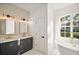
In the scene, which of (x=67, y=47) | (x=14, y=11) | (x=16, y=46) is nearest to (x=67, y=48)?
(x=67, y=47)

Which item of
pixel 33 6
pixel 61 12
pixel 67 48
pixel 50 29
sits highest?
pixel 33 6

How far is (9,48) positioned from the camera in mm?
→ 2309

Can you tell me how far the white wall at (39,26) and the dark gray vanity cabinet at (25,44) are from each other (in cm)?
12

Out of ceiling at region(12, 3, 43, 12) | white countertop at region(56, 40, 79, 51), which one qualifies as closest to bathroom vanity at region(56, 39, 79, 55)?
white countertop at region(56, 40, 79, 51)

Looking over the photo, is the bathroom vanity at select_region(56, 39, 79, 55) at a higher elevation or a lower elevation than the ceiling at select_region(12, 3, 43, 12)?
lower

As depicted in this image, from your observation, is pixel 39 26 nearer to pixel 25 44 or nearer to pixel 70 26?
pixel 25 44

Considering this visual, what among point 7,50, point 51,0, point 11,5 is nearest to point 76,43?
point 51,0

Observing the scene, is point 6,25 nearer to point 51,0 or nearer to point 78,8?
point 51,0

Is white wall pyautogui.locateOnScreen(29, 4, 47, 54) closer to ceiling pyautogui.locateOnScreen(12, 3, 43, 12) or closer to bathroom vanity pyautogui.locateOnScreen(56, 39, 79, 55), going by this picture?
ceiling pyautogui.locateOnScreen(12, 3, 43, 12)

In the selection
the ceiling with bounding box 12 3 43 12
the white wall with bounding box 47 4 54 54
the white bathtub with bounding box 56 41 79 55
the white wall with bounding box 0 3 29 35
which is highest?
the ceiling with bounding box 12 3 43 12

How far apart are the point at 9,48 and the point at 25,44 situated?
38 cm

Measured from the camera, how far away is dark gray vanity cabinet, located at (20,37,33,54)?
243 centimetres

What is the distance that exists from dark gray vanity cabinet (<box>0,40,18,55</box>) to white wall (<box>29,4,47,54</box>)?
46cm
